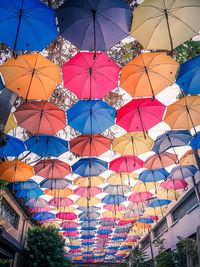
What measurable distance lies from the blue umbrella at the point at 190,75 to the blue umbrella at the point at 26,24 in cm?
283

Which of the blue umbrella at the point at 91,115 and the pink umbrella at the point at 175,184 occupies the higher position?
the blue umbrella at the point at 91,115

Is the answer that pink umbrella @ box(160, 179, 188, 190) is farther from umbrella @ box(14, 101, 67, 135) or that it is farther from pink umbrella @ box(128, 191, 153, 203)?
umbrella @ box(14, 101, 67, 135)

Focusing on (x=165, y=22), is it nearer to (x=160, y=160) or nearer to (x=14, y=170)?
(x=160, y=160)

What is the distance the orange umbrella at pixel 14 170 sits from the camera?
23.1ft

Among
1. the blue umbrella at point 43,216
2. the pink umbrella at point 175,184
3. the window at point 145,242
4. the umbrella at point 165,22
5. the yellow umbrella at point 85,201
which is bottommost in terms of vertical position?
the window at point 145,242

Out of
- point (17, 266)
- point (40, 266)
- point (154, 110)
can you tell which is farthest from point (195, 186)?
point (17, 266)

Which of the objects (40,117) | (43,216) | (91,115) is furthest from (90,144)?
(43,216)

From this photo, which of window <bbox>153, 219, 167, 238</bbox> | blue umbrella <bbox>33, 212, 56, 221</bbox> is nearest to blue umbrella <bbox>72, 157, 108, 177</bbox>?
blue umbrella <bbox>33, 212, 56, 221</bbox>

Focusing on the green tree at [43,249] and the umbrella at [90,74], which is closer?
the umbrella at [90,74]

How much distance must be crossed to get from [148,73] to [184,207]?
7889 mm

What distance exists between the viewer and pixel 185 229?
31.6 feet

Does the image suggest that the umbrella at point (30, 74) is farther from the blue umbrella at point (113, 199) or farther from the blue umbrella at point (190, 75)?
the blue umbrella at point (113, 199)

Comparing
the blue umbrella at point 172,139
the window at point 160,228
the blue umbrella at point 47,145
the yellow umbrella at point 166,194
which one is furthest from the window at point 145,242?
the blue umbrella at point 47,145

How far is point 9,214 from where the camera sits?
9.50m
